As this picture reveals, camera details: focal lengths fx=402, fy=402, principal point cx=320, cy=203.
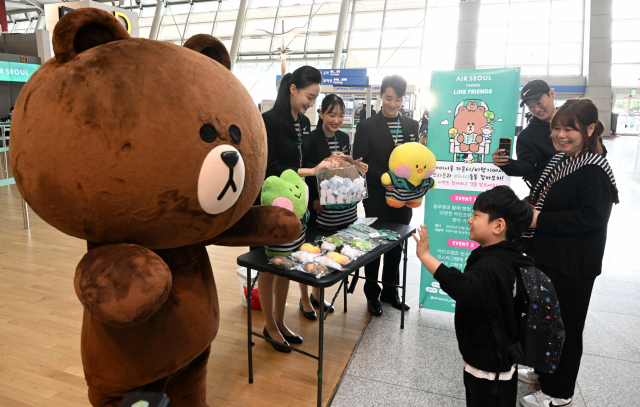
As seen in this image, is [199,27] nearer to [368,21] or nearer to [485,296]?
[368,21]

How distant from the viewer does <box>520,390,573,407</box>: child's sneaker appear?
6.12 feet

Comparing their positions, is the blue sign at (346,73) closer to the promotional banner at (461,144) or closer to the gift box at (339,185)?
the promotional banner at (461,144)

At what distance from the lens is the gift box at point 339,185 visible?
7.26 ft

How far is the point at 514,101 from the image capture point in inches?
103

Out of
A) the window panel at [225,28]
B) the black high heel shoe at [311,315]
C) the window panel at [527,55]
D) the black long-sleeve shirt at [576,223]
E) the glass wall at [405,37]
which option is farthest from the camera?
the window panel at [225,28]

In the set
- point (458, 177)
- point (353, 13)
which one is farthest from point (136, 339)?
point (353, 13)

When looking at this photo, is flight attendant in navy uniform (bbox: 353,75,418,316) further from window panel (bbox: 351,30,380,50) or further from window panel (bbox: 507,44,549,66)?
window panel (bbox: 507,44,549,66)

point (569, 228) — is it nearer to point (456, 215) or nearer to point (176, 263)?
point (456, 215)

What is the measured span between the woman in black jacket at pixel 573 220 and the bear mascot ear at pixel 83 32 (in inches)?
68.5

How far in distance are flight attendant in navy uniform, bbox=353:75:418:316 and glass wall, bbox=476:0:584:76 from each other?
39.5ft

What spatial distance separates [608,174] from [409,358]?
143 cm

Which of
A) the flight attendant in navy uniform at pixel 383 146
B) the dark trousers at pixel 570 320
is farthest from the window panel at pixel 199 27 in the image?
the dark trousers at pixel 570 320

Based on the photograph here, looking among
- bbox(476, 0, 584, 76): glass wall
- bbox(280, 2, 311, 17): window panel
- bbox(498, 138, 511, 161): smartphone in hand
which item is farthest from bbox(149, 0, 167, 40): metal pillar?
bbox(498, 138, 511, 161): smartphone in hand

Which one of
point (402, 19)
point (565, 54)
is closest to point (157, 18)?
point (402, 19)
